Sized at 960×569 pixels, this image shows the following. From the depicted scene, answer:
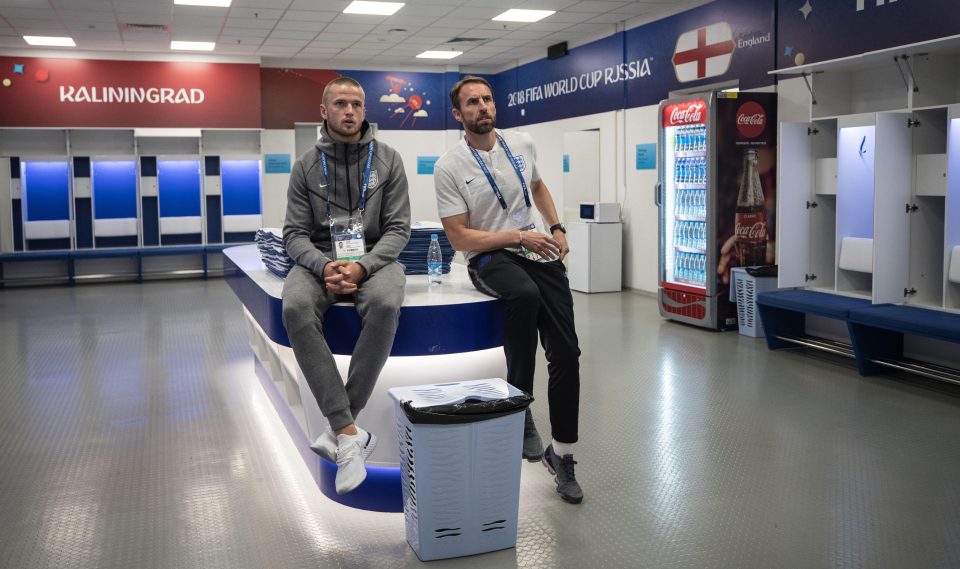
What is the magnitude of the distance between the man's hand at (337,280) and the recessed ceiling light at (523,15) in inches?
272

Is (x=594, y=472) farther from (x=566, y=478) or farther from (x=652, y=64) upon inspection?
(x=652, y=64)

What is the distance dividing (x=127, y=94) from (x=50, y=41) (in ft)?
4.01

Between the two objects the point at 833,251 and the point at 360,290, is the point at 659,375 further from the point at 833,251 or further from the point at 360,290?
the point at 360,290

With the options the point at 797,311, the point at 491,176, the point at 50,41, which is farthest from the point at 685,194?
the point at 50,41

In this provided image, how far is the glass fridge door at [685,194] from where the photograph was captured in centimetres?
741

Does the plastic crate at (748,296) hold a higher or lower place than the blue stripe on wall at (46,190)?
lower

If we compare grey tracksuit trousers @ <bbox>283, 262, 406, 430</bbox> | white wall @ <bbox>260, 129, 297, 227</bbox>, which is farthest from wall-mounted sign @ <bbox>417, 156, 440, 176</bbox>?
grey tracksuit trousers @ <bbox>283, 262, 406, 430</bbox>

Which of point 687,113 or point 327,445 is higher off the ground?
point 687,113

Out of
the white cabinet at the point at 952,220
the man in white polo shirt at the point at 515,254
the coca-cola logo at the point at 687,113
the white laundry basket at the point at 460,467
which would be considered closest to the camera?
the white laundry basket at the point at 460,467

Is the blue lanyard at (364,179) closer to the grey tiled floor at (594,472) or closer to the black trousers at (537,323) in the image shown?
the black trousers at (537,323)

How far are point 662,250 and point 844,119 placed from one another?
7.90ft

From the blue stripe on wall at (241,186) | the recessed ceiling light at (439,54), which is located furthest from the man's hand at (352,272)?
the recessed ceiling light at (439,54)

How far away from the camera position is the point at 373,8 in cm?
929

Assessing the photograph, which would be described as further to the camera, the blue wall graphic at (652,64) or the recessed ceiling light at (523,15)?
the recessed ceiling light at (523,15)
